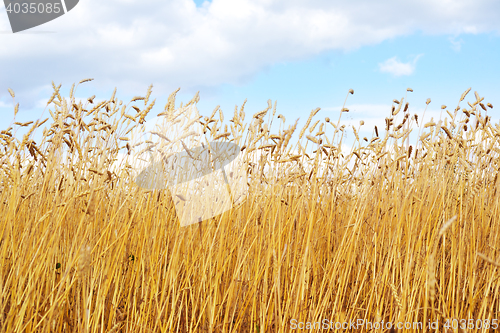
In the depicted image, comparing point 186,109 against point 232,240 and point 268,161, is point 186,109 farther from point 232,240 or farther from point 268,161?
point 232,240

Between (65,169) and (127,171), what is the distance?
0.32 metres

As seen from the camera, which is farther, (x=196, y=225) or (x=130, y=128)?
(x=130, y=128)

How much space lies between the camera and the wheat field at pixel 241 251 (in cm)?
142

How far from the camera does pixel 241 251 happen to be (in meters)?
1.53

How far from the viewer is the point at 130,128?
1.99m

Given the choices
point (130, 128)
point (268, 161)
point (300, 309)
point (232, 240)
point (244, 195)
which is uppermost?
point (130, 128)

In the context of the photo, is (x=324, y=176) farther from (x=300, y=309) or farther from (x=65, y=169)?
(x=65, y=169)

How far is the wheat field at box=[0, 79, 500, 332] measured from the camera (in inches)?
56.0

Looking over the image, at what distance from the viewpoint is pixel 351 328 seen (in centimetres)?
157

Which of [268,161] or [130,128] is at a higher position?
[130,128]

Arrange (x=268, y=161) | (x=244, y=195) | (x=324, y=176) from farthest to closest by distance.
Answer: (x=324, y=176) → (x=244, y=195) → (x=268, y=161)

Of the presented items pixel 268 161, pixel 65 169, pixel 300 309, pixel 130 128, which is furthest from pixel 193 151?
pixel 300 309

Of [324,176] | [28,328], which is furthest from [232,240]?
[28,328]

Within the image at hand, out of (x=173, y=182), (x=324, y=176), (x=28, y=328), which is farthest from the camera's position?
(x=324, y=176)
